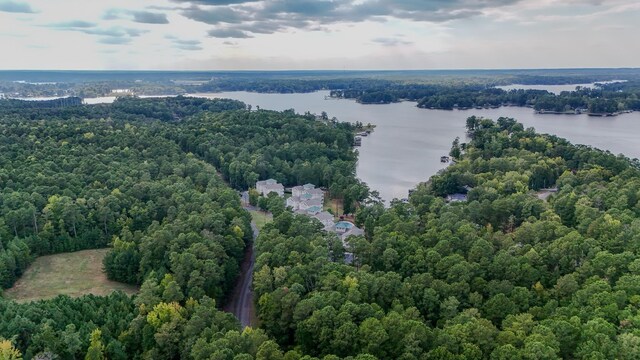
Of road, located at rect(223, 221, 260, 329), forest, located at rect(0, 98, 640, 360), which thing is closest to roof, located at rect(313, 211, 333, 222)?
forest, located at rect(0, 98, 640, 360)

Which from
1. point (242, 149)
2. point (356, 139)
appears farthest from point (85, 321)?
point (356, 139)

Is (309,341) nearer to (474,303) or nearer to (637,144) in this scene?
(474,303)

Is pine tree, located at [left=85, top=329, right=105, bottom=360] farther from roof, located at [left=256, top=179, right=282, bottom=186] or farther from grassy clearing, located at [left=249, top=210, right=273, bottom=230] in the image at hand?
roof, located at [left=256, top=179, right=282, bottom=186]

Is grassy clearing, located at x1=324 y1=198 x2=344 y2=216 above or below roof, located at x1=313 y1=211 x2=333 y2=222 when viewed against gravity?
below

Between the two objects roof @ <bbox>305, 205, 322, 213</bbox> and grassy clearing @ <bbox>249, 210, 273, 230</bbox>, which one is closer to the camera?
roof @ <bbox>305, 205, 322, 213</bbox>

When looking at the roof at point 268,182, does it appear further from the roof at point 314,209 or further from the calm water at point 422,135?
the calm water at point 422,135

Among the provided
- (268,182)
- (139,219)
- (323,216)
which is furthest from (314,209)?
(139,219)
